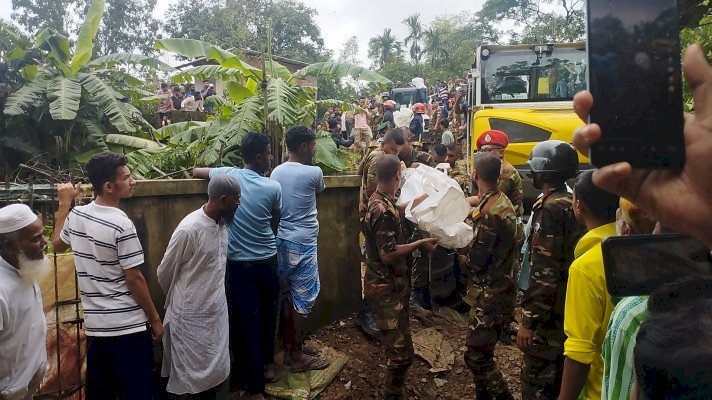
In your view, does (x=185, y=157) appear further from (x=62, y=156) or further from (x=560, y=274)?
(x=62, y=156)

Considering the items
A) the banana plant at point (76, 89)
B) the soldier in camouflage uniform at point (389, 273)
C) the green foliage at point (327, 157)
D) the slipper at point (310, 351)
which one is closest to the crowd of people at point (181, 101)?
the banana plant at point (76, 89)

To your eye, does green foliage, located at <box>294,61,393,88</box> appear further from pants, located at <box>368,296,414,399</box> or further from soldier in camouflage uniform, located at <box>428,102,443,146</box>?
soldier in camouflage uniform, located at <box>428,102,443,146</box>

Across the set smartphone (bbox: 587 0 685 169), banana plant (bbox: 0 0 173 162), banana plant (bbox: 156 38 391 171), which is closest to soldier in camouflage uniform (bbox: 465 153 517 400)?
banana plant (bbox: 156 38 391 171)

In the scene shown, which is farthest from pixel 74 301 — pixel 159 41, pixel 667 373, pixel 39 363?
pixel 159 41

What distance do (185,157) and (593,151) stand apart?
5.17 m

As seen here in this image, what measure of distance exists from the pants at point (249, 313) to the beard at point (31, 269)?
159 centimetres

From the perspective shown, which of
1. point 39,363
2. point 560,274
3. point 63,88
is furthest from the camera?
point 63,88

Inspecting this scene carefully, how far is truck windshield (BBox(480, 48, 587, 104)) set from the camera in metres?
9.35

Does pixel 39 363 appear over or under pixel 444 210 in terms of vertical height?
under

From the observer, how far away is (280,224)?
4.59 m

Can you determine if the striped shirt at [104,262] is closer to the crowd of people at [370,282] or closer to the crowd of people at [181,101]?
the crowd of people at [370,282]

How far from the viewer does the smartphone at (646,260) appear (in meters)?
1.22

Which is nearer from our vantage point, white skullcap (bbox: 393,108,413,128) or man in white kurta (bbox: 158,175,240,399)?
man in white kurta (bbox: 158,175,240,399)

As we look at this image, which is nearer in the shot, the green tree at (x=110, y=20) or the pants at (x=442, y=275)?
the pants at (x=442, y=275)
